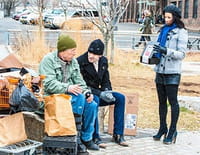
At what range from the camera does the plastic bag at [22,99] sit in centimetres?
528

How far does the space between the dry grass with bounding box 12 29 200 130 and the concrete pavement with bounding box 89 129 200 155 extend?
26.2 inches

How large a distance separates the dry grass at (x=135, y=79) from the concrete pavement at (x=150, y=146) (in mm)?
665

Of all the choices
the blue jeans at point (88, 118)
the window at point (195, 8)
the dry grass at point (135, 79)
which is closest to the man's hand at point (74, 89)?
the blue jeans at point (88, 118)

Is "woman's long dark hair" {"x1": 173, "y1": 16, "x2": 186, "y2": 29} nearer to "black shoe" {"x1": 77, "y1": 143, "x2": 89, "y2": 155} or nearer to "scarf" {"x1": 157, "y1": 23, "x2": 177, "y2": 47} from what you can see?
"scarf" {"x1": 157, "y1": 23, "x2": 177, "y2": 47}

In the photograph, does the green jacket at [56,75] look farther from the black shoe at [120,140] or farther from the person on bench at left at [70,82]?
the black shoe at [120,140]

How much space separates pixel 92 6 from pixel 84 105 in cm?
570

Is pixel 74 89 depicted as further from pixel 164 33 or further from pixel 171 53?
pixel 164 33

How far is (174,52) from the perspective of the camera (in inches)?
252

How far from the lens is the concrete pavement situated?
629 cm

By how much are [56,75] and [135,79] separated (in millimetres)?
6832

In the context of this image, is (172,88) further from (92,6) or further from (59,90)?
(92,6)

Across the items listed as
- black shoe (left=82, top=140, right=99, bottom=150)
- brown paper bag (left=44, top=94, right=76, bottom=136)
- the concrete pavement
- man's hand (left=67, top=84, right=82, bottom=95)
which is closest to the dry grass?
the concrete pavement

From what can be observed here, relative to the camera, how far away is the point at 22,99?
529 centimetres

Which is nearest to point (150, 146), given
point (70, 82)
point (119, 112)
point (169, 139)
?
point (169, 139)
